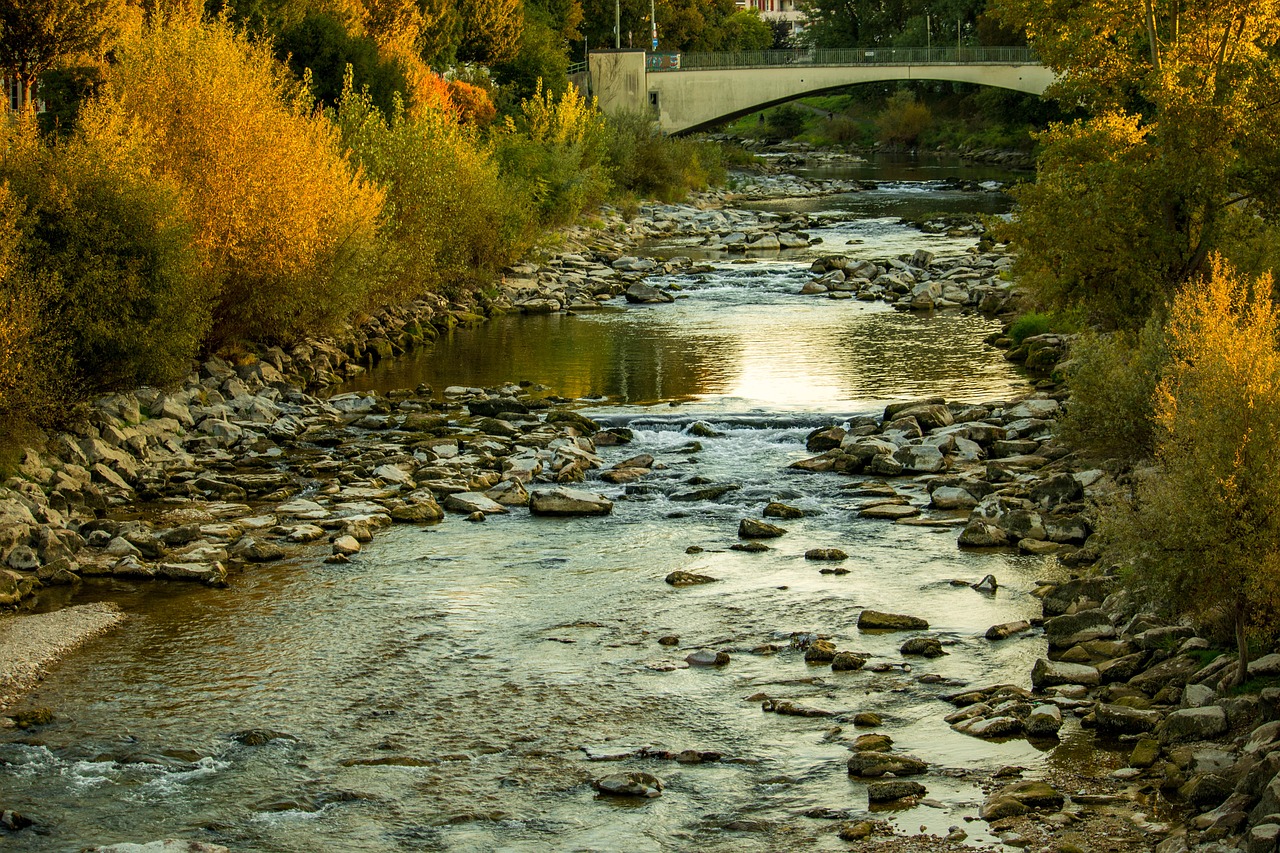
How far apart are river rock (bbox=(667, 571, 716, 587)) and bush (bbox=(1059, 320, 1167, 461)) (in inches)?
205

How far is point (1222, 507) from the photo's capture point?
10453mm

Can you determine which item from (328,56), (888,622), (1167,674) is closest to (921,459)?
(888,622)

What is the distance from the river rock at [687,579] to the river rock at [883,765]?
455 centimetres

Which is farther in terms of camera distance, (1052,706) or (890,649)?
(890,649)

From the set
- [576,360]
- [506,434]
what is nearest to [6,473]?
[506,434]

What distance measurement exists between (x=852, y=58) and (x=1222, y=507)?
63782 mm

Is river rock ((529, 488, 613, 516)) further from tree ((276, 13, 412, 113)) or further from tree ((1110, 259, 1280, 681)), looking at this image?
tree ((276, 13, 412, 113))

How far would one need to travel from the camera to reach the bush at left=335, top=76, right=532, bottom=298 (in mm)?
30406

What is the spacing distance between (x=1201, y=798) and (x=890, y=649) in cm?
373

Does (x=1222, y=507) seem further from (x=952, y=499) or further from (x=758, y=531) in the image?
(x=952, y=499)

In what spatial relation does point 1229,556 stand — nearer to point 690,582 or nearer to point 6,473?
point 690,582

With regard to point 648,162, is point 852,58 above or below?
above

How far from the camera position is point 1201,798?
30.6 ft

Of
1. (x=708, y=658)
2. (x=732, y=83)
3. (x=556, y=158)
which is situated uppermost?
(x=732, y=83)
